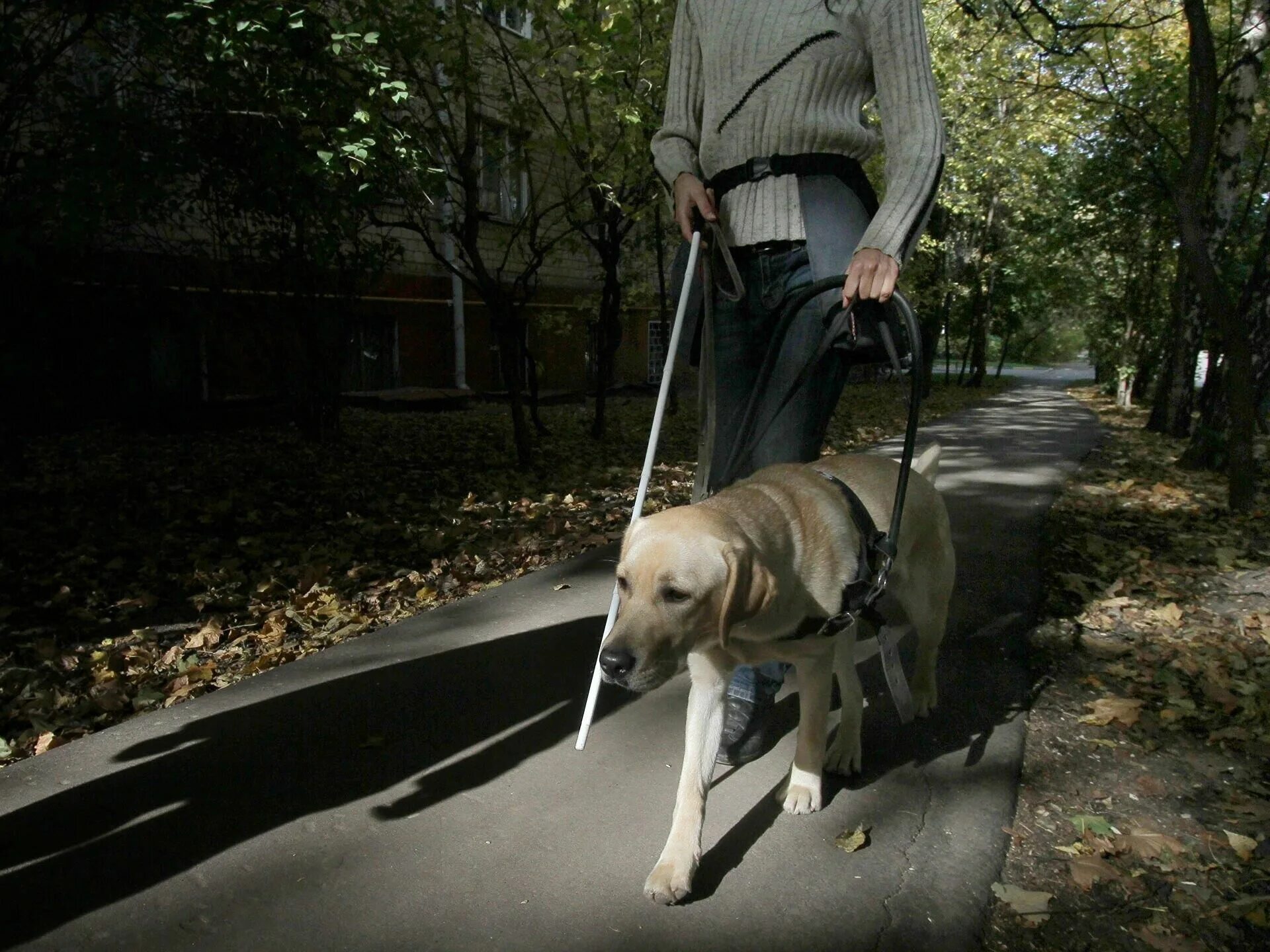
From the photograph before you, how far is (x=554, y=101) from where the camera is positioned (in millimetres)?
10273

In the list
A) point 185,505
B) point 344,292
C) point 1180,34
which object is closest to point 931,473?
point 185,505

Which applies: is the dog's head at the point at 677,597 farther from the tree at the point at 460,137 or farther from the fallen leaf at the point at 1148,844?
the tree at the point at 460,137

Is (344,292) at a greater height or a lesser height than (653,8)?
lesser

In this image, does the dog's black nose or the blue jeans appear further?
the blue jeans

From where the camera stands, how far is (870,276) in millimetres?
2473

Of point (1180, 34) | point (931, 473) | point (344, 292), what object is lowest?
point (931, 473)

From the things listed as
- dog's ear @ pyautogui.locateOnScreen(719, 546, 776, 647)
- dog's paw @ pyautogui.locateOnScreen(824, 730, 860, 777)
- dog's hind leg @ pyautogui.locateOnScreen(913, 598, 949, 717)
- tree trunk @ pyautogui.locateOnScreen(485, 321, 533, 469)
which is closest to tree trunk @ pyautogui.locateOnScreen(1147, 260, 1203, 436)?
tree trunk @ pyautogui.locateOnScreen(485, 321, 533, 469)

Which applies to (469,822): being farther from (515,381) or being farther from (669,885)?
(515,381)

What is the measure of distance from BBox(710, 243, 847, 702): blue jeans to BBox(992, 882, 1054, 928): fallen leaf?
2.86ft

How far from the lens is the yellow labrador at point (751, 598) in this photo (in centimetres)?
211

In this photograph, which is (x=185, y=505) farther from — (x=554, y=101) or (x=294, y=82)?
(x=554, y=101)

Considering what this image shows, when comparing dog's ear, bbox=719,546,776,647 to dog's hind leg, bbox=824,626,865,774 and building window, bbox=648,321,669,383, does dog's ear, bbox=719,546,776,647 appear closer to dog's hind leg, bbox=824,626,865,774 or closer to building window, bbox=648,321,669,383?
dog's hind leg, bbox=824,626,865,774

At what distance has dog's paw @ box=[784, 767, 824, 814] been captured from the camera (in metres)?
2.67

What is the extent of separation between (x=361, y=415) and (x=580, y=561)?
9.15 m
